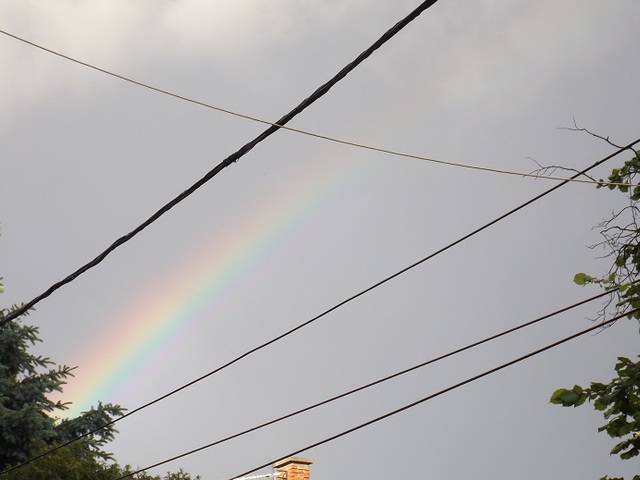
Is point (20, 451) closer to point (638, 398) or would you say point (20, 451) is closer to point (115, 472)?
point (115, 472)

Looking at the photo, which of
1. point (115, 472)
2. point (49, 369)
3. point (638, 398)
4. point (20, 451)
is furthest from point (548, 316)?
point (49, 369)

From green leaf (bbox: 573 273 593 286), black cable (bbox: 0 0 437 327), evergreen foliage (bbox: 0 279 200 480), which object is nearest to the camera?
black cable (bbox: 0 0 437 327)

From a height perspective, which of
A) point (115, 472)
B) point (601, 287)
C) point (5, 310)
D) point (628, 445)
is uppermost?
point (5, 310)

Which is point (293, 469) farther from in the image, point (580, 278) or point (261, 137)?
point (261, 137)

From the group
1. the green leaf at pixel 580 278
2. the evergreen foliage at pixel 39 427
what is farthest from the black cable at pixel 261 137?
the evergreen foliage at pixel 39 427

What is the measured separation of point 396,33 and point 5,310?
17.9m

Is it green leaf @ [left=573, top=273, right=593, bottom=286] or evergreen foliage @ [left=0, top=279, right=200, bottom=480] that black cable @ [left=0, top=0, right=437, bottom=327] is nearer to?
green leaf @ [left=573, top=273, right=593, bottom=286]

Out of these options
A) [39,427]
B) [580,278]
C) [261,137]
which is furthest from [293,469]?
[261,137]

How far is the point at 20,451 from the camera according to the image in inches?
732

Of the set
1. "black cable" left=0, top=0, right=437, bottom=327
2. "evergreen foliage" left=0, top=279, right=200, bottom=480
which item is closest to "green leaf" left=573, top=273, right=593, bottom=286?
"black cable" left=0, top=0, right=437, bottom=327

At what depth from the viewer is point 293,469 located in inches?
795

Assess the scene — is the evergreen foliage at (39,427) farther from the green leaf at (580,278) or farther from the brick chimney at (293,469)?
the green leaf at (580,278)

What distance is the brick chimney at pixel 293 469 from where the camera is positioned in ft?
66.0

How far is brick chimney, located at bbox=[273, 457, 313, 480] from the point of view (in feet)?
66.0
